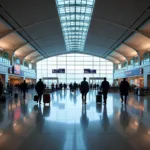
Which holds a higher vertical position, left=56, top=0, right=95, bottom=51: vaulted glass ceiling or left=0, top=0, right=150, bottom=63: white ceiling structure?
left=56, top=0, right=95, bottom=51: vaulted glass ceiling

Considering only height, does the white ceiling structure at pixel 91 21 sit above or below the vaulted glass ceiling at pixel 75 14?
below

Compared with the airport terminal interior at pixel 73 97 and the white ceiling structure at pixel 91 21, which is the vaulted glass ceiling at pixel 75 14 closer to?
the airport terminal interior at pixel 73 97

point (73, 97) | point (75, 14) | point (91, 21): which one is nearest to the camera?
point (73, 97)

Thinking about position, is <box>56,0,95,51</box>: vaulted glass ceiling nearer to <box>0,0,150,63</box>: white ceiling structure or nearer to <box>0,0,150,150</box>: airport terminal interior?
<box>0,0,150,150</box>: airport terminal interior

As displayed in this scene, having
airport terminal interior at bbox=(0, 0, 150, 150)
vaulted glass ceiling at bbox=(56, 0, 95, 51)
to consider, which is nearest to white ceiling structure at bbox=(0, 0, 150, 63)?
airport terminal interior at bbox=(0, 0, 150, 150)

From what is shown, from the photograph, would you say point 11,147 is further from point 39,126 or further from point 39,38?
point 39,38

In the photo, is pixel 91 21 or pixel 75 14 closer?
pixel 91 21

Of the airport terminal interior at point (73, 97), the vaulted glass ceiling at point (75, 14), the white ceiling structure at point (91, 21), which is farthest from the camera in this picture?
the vaulted glass ceiling at point (75, 14)

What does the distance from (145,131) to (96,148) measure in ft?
6.30

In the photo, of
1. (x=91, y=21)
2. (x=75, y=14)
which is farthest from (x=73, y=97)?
(x=75, y=14)

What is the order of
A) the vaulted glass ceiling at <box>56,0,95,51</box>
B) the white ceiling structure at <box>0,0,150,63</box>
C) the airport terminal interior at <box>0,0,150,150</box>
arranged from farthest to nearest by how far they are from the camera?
the vaulted glass ceiling at <box>56,0,95,51</box>
the white ceiling structure at <box>0,0,150,63</box>
the airport terminal interior at <box>0,0,150,150</box>

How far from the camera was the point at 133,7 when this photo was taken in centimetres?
2025

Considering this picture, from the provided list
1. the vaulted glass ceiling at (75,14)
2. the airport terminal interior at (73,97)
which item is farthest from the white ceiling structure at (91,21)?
the vaulted glass ceiling at (75,14)

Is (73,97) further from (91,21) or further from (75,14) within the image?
(75,14)
